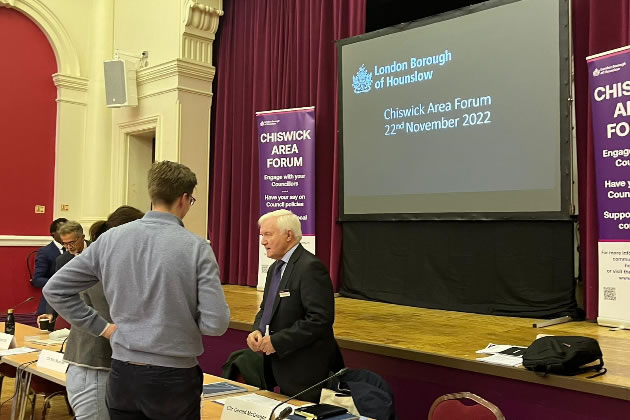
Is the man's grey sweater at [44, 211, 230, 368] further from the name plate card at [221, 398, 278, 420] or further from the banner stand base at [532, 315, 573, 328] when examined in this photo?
the banner stand base at [532, 315, 573, 328]

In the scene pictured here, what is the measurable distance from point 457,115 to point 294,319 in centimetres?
318

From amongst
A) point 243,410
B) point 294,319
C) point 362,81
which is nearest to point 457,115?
point 362,81

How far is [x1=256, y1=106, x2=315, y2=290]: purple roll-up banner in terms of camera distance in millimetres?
6379

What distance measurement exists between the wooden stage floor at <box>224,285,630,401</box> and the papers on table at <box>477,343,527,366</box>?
0.04 metres

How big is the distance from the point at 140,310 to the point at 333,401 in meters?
0.80

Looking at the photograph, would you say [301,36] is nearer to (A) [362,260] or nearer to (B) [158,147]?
(B) [158,147]

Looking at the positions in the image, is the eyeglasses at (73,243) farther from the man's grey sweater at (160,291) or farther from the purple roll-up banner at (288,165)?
the purple roll-up banner at (288,165)

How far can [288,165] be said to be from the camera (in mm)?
6543

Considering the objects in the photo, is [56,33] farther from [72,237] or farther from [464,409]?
[464,409]

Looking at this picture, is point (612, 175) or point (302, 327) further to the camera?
point (612, 175)

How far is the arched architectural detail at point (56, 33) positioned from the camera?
7879 millimetres

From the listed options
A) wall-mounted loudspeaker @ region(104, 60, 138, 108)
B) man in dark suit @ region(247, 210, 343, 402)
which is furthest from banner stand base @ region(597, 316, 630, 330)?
wall-mounted loudspeaker @ region(104, 60, 138, 108)

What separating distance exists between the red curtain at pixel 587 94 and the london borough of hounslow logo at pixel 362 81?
1.92 m

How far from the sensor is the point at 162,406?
1791 mm
